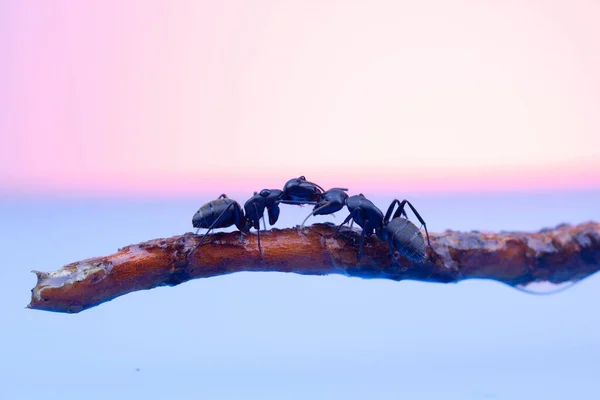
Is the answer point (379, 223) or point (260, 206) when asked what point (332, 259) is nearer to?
point (379, 223)

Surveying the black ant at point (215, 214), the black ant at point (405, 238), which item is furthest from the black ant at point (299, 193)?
the black ant at point (405, 238)

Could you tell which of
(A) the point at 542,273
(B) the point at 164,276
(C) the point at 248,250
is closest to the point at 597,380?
(A) the point at 542,273

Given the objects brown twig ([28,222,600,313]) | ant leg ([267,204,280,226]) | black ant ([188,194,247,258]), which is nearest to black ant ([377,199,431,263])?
brown twig ([28,222,600,313])

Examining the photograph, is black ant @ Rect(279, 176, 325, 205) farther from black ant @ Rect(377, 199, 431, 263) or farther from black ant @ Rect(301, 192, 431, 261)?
black ant @ Rect(377, 199, 431, 263)

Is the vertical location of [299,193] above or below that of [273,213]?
above

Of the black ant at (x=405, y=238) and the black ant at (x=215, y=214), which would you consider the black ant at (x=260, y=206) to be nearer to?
the black ant at (x=215, y=214)

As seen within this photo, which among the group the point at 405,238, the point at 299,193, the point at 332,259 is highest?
the point at 299,193

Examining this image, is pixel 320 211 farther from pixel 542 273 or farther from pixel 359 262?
pixel 542 273

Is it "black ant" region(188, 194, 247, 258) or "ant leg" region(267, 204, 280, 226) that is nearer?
"black ant" region(188, 194, 247, 258)

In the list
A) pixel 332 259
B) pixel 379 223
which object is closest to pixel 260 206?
pixel 332 259
